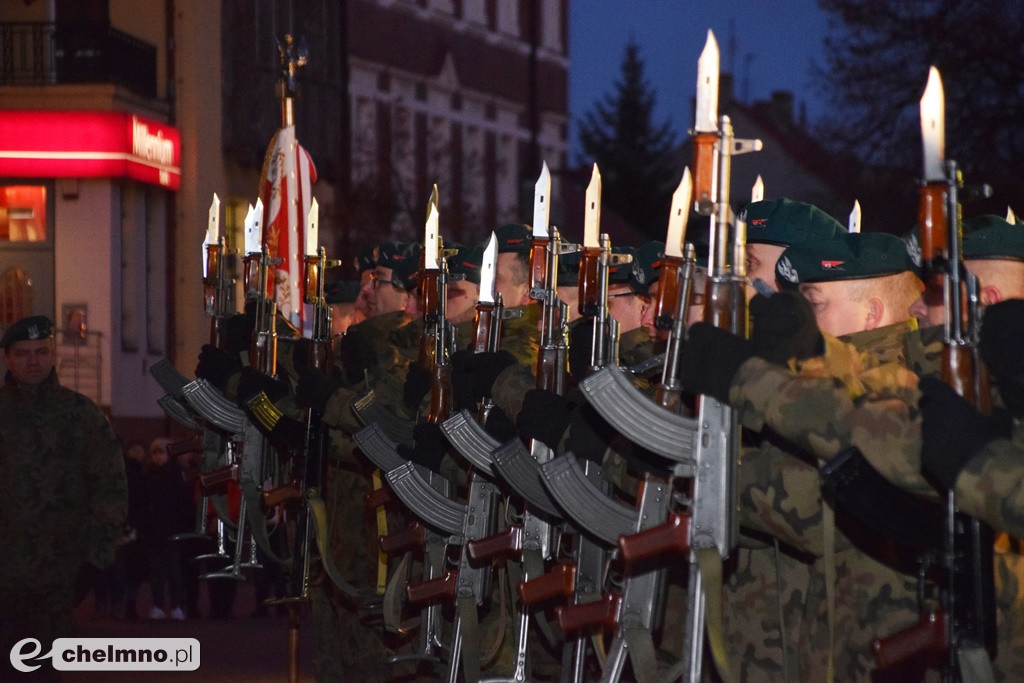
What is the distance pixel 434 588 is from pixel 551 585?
4.03 feet

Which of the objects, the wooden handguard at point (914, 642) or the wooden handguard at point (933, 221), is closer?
the wooden handguard at point (933, 221)

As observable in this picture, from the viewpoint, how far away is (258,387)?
9.37 metres

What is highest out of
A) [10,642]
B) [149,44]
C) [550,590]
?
[149,44]

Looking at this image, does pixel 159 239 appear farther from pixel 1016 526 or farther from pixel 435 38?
pixel 1016 526

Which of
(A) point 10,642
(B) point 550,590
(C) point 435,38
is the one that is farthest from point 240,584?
(C) point 435,38

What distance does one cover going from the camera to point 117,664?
1152 centimetres

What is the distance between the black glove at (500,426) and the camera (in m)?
6.85

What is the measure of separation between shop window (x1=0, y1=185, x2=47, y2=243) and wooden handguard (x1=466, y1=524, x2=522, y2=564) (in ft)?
54.7

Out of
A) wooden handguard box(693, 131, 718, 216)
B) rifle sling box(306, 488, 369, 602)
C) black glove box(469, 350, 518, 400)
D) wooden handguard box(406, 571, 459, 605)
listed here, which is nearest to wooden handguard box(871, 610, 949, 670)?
wooden handguard box(693, 131, 718, 216)

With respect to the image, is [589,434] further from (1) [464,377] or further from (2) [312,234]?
(2) [312,234]

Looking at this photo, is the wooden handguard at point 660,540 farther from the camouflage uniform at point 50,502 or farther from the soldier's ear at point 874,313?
the camouflage uniform at point 50,502

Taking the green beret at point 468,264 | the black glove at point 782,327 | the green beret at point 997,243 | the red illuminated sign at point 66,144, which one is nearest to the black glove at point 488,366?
the green beret at point 468,264

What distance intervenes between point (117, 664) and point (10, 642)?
100 inches

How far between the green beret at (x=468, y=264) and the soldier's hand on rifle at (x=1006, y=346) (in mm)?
4347
